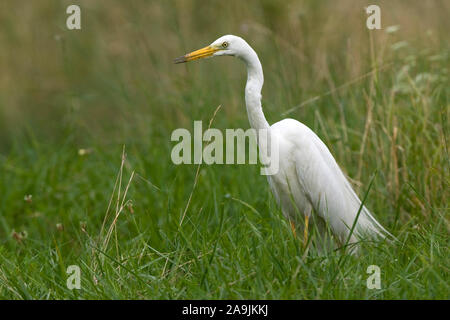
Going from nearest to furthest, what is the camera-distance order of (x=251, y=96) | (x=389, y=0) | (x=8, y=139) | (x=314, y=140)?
1. (x=251, y=96)
2. (x=314, y=140)
3. (x=389, y=0)
4. (x=8, y=139)

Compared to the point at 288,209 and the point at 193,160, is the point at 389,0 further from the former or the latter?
the point at 288,209

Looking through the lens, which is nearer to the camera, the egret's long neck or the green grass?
the green grass

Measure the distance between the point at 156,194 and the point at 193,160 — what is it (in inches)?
13.9

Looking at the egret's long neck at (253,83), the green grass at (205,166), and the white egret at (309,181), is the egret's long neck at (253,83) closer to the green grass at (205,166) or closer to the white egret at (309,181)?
the white egret at (309,181)

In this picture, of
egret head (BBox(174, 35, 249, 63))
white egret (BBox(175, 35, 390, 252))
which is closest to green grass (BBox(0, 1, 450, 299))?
white egret (BBox(175, 35, 390, 252))

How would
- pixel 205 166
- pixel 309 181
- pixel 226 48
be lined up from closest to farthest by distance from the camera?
pixel 226 48, pixel 309 181, pixel 205 166

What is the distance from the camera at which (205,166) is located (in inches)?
179

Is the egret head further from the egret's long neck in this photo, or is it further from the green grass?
the green grass

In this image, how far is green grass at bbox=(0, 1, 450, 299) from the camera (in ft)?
8.60

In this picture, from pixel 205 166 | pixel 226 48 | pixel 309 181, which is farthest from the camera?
pixel 205 166

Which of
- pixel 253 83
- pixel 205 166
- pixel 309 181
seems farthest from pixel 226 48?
pixel 205 166

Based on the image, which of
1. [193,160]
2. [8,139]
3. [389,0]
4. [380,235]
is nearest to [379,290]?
[380,235]

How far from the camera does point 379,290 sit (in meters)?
2.44

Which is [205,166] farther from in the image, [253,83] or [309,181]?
[253,83]
